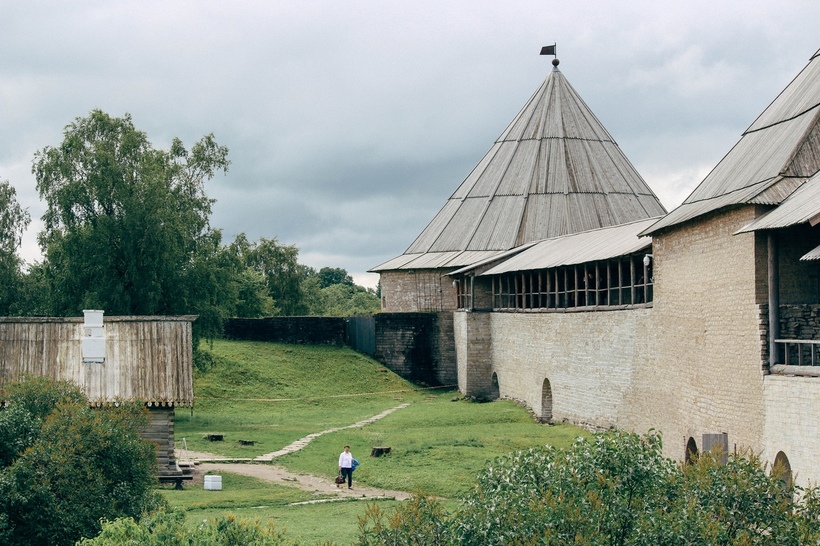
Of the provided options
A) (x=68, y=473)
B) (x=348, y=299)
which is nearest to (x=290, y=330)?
(x=68, y=473)

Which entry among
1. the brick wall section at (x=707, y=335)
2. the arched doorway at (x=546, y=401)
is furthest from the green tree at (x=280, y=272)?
the brick wall section at (x=707, y=335)

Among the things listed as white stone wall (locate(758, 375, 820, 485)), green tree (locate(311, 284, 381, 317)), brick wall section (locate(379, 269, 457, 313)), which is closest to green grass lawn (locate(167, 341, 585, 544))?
brick wall section (locate(379, 269, 457, 313))

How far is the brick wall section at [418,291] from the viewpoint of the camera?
1965 inches

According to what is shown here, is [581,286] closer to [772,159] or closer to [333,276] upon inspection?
[772,159]

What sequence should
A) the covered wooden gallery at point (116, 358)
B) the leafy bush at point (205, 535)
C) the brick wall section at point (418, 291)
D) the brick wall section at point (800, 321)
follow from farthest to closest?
the brick wall section at point (418, 291) → the covered wooden gallery at point (116, 358) → the brick wall section at point (800, 321) → the leafy bush at point (205, 535)

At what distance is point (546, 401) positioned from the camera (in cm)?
3469

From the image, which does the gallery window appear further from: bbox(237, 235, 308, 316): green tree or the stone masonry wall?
bbox(237, 235, 308, 316): green tree

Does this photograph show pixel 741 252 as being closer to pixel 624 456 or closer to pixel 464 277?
pixel 624 456

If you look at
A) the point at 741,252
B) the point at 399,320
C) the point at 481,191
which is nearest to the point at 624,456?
the point at 741,252

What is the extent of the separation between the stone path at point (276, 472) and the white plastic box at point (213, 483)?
99cm

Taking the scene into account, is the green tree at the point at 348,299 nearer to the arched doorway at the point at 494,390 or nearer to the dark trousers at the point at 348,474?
the arched doorway at the point at 494,390

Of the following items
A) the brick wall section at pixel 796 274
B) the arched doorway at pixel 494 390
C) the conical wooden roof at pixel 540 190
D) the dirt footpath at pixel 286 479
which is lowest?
the dirt footpath at pixel 286 479

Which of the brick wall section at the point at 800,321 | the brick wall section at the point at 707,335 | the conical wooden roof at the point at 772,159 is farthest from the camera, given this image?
the conical wooden roof at the point at 772,159

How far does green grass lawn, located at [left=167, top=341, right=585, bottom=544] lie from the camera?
69.6 feet
